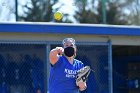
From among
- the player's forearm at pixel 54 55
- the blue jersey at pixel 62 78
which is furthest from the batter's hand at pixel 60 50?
the blue jersey at pixel 62 78

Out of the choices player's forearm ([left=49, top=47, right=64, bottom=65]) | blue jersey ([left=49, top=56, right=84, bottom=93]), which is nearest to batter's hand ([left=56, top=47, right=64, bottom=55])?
player's forearm ([left=49, top=47, right=64, bottom=65])

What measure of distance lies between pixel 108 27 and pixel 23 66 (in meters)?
2.61

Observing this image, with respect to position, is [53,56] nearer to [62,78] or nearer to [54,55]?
[54,55]

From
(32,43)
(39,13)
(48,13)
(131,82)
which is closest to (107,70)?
(32,43)

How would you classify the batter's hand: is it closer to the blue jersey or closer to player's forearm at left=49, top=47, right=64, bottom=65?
player's forearm at left=49, top=47, right=64, bottom=65

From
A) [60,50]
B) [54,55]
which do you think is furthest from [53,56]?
[60,50]

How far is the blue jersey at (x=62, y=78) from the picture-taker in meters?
7.18

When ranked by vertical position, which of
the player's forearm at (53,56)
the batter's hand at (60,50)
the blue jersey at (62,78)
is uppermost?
the batter's hand at (60,50)

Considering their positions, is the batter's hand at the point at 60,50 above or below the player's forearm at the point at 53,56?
above

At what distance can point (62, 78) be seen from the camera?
720cm

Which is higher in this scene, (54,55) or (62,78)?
(54,55)

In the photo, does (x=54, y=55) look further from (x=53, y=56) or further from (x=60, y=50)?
(x=60, y=50)

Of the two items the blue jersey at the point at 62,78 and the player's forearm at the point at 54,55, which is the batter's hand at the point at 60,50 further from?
the blue jersey at the point at 62,78

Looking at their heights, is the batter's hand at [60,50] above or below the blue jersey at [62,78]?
above
